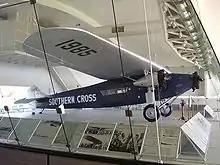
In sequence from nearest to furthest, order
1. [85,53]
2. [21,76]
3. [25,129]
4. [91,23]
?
[25,129], [21,76], [85,53], [91,23]

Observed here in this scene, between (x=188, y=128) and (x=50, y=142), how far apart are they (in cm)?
87

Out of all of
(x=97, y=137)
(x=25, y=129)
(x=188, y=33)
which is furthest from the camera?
(x=188, y=33)

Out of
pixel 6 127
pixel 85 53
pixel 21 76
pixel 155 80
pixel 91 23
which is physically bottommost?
pixel 6 127

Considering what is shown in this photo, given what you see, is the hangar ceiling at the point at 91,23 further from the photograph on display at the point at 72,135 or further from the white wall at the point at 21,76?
the photograph on display at the point at 72,135

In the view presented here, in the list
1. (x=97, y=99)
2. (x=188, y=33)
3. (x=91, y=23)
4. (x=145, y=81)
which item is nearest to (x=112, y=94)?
(x=97, y=99)

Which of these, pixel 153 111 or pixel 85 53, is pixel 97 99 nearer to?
pixel 85 53

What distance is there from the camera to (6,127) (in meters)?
2.30

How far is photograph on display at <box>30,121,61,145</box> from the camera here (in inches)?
76.9

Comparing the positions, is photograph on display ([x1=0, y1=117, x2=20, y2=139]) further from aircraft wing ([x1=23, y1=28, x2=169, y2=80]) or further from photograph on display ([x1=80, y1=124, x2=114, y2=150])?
photograph on display ([x1=80, y1=124, x2=114, y2=150])

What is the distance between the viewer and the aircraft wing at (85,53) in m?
2.44

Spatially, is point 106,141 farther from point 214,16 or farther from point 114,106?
point 214,16

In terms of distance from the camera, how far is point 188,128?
1.79 meters

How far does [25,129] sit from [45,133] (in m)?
0.21

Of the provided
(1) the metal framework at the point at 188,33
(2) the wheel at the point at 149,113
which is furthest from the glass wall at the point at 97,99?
(1) the metal framework at the point at 188,33
